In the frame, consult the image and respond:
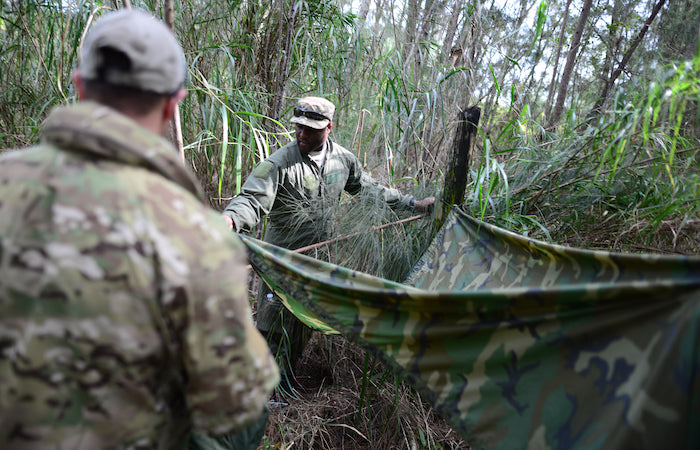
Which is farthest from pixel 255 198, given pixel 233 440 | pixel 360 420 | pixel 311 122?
pixel 233 440

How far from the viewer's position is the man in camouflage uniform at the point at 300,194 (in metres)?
2.17

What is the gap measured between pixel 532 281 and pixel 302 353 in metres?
1.49

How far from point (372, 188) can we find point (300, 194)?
38 cm

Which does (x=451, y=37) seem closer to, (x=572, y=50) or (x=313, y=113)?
(x=313, y=113)

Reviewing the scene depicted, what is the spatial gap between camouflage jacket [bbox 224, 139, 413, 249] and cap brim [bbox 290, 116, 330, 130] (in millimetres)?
164

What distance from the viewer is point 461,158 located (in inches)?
78.2

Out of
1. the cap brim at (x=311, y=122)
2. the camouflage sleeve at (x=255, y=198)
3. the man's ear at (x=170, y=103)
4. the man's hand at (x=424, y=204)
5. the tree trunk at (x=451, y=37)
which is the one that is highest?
the tree trunk at (x=451, y=37)

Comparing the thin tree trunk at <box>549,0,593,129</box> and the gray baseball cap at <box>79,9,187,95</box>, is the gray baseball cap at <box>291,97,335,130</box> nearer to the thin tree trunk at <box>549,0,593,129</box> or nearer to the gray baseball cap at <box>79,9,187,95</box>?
the gray baseball cap at <box>79,9,187,95</box>

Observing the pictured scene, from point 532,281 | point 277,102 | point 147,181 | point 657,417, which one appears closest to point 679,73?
point 532,281

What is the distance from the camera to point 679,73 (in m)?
1.31

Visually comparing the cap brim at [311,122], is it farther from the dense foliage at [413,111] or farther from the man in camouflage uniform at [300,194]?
the dense foliage at [413,111]

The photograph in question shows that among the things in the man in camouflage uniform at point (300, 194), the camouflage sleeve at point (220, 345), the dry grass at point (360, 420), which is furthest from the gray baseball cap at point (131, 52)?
the dry grass at point (360, 420)

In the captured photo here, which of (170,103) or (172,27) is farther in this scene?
(172,27)

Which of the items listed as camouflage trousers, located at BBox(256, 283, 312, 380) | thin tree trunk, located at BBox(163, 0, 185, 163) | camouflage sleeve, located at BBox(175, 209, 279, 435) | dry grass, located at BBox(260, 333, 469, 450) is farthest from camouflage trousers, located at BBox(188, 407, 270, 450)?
camouflage trousers, located at BBox(256, 283, 312, 380)
